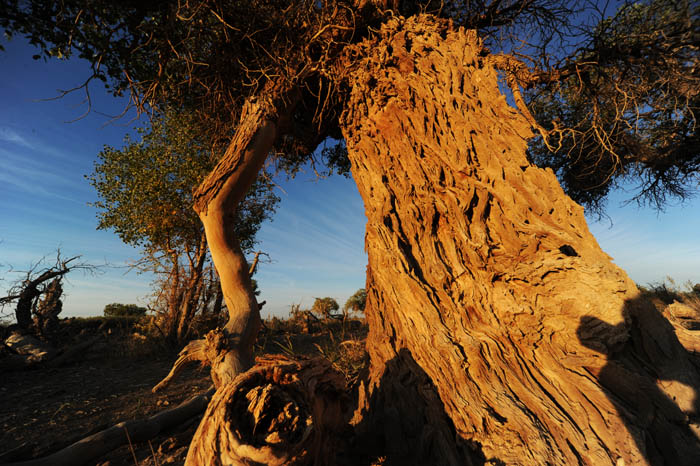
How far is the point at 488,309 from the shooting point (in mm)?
2295

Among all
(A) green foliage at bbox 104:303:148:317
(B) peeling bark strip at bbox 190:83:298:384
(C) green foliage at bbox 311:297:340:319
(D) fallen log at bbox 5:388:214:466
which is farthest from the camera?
(A) green foliage at bbox 104:303:148:317

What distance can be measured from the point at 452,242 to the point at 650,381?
1584 millimetres

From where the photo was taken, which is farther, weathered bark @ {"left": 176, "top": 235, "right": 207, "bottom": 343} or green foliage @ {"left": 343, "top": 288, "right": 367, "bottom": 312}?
green foliage @ {"left": 343, "top": 288, "right": 367, "bottom": 312}

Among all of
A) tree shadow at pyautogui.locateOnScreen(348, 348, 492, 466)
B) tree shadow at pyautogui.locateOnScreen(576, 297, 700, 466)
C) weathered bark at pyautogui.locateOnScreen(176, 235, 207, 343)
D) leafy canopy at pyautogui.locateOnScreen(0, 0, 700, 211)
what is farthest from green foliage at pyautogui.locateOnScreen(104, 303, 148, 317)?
tree shadow at pyautogui.locateOnScreen(576, 297, 700, 466)

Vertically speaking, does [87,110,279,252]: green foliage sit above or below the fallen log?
above

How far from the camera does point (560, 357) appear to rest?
2066mm

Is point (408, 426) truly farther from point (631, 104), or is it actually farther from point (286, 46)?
point (631, 104)

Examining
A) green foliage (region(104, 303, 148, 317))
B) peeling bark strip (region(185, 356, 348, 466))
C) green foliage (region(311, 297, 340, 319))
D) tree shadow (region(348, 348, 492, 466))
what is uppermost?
green foliage (region(104, 303, 148, 317))

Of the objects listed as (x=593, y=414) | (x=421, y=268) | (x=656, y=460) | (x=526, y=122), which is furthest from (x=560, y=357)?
(x=526, y=122)

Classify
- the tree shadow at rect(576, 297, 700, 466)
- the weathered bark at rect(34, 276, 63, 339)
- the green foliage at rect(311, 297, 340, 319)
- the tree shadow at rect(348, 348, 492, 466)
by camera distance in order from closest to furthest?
1. the tree shadow at rect(576, 297, 700, 466)
2. the tree shadow at rect(348, 348, 492, 466)
3. the weathered bark at rect(34, 276, 63, 339)
4. the green foliage at rect(311, 297, 340, 319)

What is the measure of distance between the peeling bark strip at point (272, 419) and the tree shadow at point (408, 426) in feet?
1.64

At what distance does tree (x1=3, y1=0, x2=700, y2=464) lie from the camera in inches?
73.6

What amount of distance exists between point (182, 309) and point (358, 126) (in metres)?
7.17

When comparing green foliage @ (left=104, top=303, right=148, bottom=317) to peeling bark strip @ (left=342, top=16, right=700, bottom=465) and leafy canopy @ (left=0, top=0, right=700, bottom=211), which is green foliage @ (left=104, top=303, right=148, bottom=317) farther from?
peeling bark strip @ (left=342, top=16, right=700, bottom=465)
